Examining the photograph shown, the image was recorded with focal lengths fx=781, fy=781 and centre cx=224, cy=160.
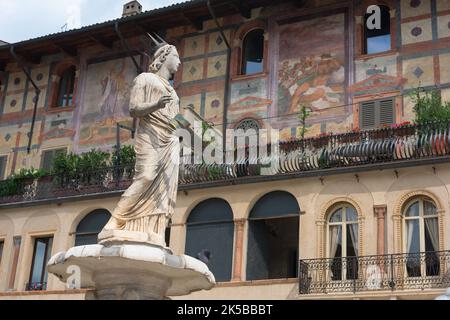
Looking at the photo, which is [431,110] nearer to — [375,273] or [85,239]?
[375,273]

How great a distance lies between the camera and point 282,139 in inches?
880

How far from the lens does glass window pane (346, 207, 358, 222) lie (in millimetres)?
19766

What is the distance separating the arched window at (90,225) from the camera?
2295 cm

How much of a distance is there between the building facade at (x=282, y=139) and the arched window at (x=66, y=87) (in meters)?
0.05

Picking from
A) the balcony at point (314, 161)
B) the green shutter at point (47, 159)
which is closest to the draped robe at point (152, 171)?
the balcony at point (314, 161)

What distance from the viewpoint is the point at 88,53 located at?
27328 millimetres

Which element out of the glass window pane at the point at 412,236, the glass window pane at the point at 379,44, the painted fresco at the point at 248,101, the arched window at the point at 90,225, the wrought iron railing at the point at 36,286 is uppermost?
the glass window pane at the point at 379,44

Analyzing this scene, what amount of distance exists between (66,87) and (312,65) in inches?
378

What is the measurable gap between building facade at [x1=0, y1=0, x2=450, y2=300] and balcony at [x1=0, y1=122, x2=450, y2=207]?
0.14 ft

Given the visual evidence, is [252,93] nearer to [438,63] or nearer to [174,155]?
[438,63]

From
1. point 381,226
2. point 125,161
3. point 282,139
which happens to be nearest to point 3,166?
point 125,161

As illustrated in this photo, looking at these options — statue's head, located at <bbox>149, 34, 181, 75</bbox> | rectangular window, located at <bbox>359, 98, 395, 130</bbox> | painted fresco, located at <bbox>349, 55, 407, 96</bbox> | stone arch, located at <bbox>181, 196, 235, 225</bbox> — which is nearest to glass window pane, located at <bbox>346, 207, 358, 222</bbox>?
rectangular window, located at <bbox>359, 98, 395, 130</bbox>

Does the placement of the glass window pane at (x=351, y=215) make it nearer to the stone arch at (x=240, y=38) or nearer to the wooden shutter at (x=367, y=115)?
the wooden shutter at (x=367, y=115)
